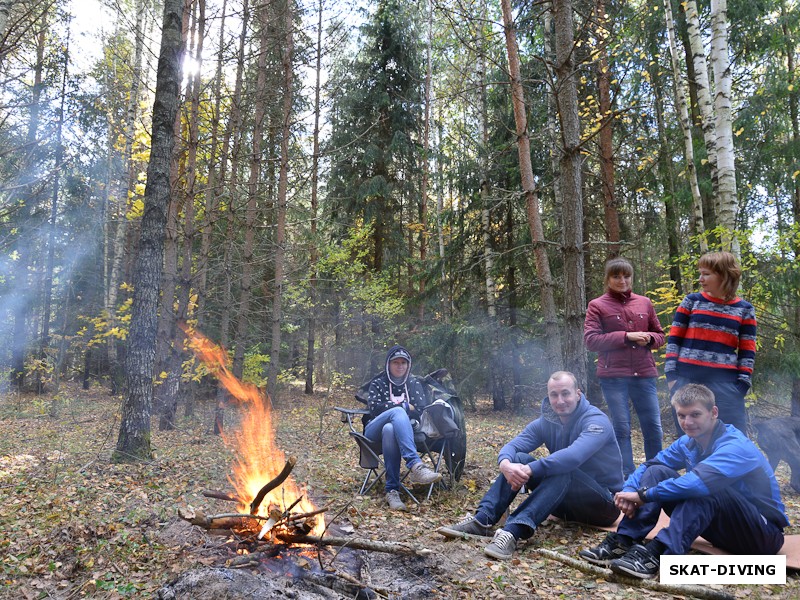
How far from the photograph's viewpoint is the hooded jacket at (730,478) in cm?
255

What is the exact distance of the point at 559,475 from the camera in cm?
322

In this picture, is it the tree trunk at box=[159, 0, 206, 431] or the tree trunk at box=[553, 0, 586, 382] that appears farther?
the tree trunk at box=[159, 0, 206, 431]

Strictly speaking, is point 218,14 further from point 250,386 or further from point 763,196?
point 763,196

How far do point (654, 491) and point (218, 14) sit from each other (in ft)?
29.1

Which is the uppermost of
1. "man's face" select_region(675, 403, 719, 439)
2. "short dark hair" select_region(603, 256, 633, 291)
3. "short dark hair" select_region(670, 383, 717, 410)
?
"short dark hair" select_region(603, 256, 633, 291)

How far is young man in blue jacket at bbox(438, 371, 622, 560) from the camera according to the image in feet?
10.4

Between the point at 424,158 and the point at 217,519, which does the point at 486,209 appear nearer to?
the point at 424,158

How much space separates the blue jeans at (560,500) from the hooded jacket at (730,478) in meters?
0.61

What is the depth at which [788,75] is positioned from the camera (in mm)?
7375

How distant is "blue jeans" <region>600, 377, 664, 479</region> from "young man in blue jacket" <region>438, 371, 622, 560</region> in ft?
2.04

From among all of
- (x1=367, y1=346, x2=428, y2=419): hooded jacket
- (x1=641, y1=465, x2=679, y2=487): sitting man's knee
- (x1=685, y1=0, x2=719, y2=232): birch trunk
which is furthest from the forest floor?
(x1=685, y1=0, x2=719, y2=232): birch trunk

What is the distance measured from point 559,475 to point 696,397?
0.95m

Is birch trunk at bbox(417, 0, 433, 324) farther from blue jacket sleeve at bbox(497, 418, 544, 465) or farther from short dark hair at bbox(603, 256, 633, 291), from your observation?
blue jacket sleeve at bbox(497, 418, 544, 465)

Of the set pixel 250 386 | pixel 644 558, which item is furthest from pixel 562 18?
pixel 250 386
